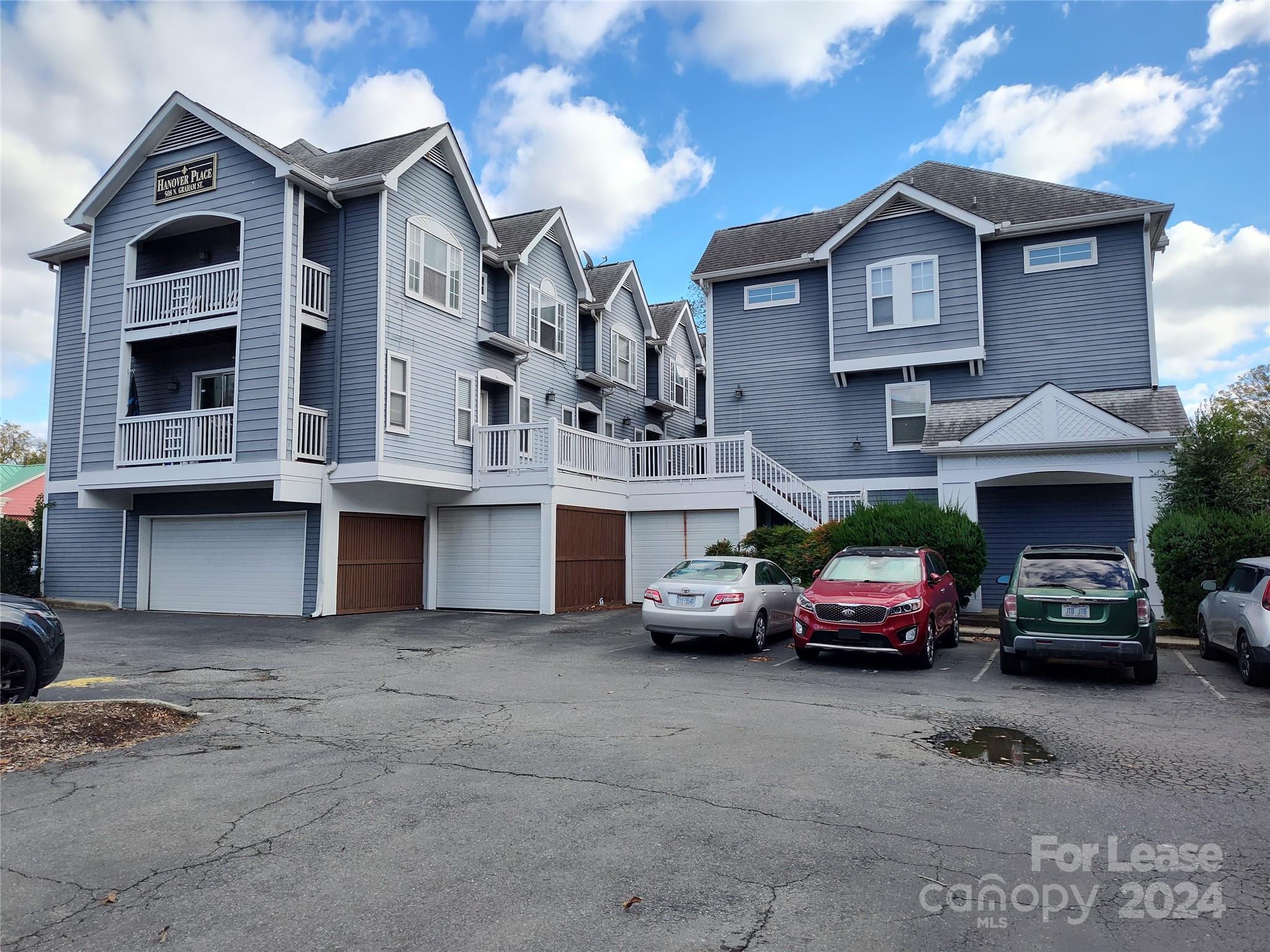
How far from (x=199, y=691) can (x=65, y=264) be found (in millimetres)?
18746

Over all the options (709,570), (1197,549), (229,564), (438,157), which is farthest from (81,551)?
(1197,549)

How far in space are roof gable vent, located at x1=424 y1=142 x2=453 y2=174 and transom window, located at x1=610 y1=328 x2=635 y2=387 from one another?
363 inches

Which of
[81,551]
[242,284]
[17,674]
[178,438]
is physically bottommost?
[17,674]

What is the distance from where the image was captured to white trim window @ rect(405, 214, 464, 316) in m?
19.3

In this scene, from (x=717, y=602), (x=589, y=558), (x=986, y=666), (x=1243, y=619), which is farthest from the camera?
(x=589, y=558)

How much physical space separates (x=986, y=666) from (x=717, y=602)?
13.0 ft

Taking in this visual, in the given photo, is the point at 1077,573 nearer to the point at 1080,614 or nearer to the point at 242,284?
the point at 1080,614

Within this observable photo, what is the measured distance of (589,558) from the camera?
2067 cm

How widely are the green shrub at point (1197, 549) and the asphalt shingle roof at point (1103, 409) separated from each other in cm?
239

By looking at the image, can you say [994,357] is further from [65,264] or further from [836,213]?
[65,264]

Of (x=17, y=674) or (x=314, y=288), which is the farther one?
(x=314, y=288)

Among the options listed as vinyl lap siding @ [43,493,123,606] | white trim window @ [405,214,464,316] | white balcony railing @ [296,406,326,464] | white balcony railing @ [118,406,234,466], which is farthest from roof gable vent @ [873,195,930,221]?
vinyl lap siding @ [43,493,123,606]

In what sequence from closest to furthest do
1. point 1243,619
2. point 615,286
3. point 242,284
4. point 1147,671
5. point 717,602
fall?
point 1147,671
point 1243,619
point 717,602
point 242,284
point 615,286

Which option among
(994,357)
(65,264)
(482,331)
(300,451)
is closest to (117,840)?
(300,451)
